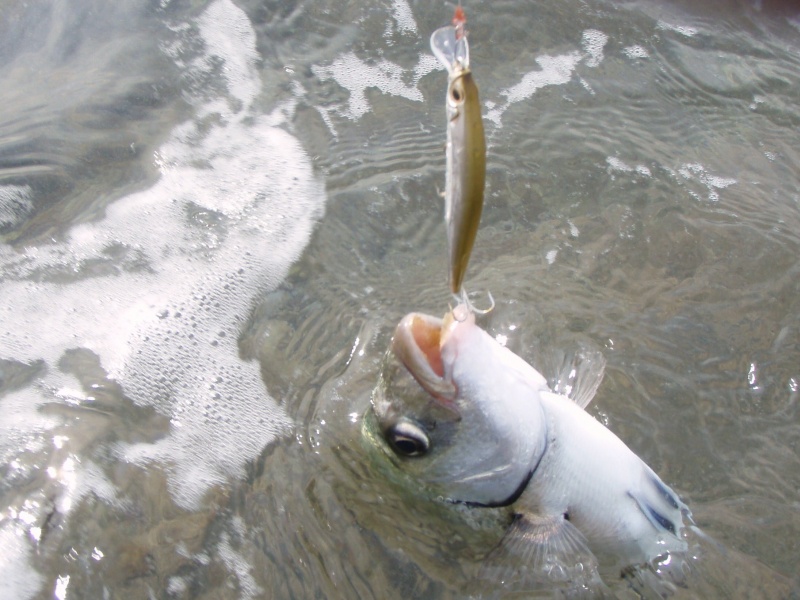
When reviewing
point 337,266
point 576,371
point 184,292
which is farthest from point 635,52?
point 184,292

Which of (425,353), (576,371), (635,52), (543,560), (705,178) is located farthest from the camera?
(635,52)

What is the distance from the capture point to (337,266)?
344 centimetres

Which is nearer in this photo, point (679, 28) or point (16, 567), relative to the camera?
point (16, 567)

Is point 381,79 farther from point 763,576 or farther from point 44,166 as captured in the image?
point 763,576

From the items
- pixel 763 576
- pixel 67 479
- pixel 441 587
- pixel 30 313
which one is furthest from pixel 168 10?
pixel 763 576

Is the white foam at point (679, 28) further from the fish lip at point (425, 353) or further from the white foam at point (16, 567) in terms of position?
the white foam at point (16, 567)

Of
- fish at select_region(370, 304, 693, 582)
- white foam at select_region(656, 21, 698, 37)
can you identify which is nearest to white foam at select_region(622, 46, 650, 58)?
white foam at select_region(656, 21, 698, 37)

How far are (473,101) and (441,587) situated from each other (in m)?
1.78

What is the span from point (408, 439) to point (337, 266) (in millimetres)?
1392

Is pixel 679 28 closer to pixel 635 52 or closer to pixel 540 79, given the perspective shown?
pixel 635 52

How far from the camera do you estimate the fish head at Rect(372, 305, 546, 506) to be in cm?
211

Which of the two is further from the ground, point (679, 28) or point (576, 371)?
point (679, 28)

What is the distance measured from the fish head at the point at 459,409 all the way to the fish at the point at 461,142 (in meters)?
0.51

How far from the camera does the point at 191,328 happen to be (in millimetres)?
3295
